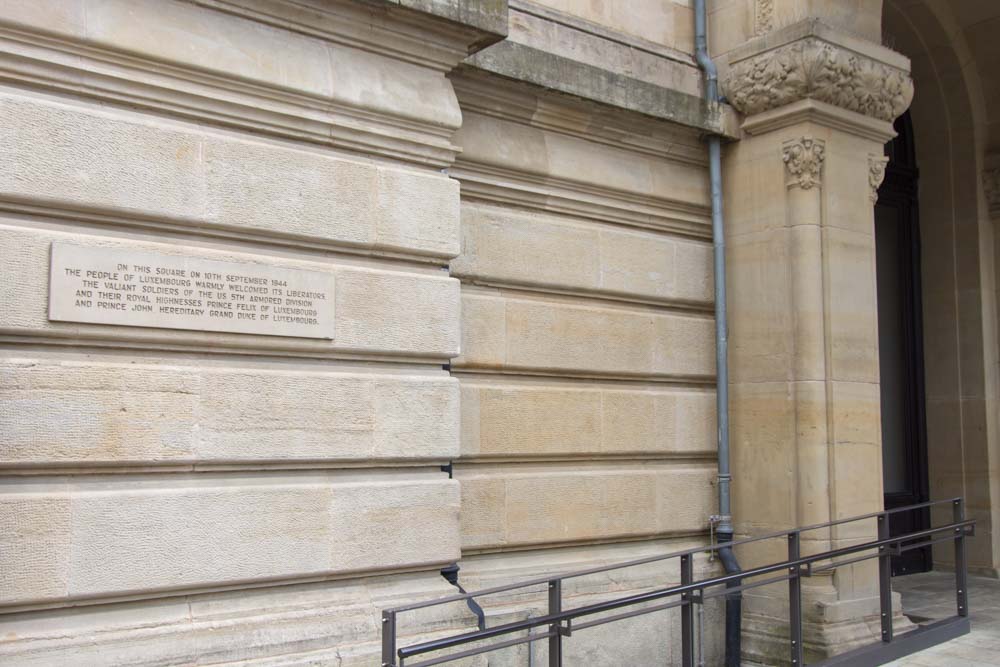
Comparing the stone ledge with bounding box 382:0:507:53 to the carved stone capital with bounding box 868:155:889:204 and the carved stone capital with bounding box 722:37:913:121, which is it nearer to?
the carved stone capital with bounding box 722:37:913:121

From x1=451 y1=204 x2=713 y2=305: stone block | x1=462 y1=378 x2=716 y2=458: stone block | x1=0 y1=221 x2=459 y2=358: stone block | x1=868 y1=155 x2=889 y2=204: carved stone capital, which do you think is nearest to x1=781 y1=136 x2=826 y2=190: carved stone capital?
x1=868 y1=155 x2=889 y2=204: carved stone capital

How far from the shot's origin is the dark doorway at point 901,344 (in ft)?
37.8

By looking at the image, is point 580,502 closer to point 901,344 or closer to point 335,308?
point 335,308

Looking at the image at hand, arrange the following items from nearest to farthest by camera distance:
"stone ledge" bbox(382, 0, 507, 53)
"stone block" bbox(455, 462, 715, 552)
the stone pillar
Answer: "stone ledge" bbox(382, 0, 507, 53)
"stone block" bbox(455, 462, 715, 552)
the stone pillar

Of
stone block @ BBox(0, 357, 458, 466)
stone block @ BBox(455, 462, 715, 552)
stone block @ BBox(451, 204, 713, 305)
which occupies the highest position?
stone block @ BBox(451, 204, 713, 305)

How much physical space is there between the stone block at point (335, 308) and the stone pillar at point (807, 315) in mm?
3118

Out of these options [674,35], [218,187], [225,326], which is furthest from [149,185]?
[674,35]

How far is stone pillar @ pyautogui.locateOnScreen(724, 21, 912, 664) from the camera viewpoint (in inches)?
304

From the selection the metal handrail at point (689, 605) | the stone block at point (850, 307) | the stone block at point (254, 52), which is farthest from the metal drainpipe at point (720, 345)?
the stone block at point (254, 52)

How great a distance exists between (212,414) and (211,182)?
1.21 metres

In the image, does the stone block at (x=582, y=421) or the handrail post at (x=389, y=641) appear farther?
the stone block at (x=582, y=421)

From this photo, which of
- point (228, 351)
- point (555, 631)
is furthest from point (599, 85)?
point (555, 631)

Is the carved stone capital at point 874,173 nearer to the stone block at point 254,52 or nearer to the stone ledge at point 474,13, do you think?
the stone ledge at point 474,13

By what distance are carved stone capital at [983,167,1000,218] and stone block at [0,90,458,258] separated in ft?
26.5
